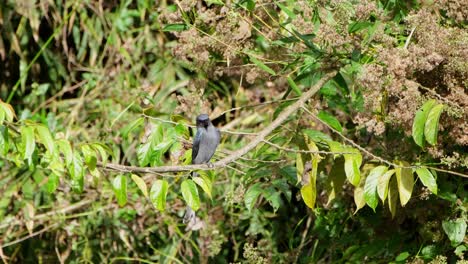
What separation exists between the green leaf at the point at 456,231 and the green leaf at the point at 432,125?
726 millimetres

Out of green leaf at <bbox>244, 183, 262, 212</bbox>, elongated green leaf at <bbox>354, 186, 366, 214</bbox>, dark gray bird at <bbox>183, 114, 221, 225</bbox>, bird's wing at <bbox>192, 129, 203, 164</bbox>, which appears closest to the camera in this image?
elongated green leaf at <bbox>354, 186, 366, 214</bbox>

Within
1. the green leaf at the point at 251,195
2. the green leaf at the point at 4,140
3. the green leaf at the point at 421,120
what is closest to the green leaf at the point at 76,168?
the green leaf at the point at 4,140

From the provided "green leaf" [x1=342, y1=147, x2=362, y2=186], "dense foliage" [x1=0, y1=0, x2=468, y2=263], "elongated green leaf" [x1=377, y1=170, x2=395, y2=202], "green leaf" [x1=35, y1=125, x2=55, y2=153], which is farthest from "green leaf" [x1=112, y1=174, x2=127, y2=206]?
"elongated green leaf" [x1=377, y1=170, x2=395, y2=202]

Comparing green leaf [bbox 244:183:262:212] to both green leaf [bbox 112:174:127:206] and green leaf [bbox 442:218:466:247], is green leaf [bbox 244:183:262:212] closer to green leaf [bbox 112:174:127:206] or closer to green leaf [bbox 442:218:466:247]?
green leaf [bbox 112:174:127:206]

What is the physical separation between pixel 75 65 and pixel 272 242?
1.88 meters

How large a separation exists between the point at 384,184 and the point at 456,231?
1.96 ft

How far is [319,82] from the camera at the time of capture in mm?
3264

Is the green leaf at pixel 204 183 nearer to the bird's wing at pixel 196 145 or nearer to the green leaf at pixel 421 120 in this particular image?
the bird's wing at pixel 196 145

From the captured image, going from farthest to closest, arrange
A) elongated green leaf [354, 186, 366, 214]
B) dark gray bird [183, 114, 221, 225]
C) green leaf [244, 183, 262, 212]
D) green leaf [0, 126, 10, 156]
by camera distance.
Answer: dark gray bird [183, 114, 221, 225], green leaf [244, 183, 262, 212], elongated green leaf [354, 186, 366, 214], green leaf [0, 126, 10, 156]

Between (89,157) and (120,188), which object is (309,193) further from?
(89,157)

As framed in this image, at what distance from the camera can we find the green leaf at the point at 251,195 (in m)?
3.27

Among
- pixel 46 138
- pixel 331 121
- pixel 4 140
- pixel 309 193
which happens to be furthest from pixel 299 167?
pixel 4 140

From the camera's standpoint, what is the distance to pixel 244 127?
5.27 meters

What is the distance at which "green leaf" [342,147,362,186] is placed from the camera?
2.87 metres
